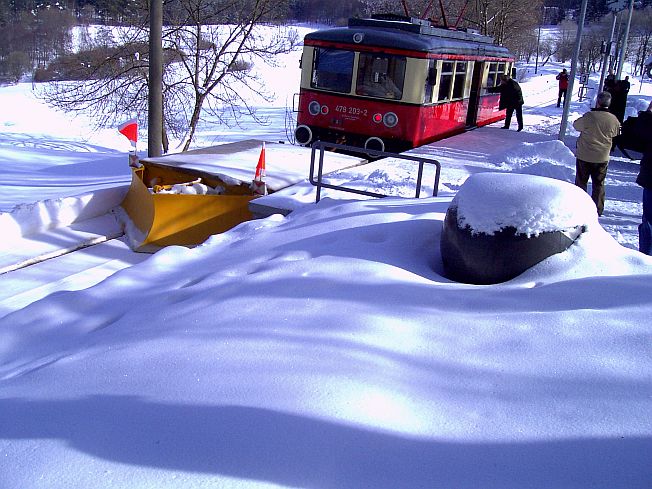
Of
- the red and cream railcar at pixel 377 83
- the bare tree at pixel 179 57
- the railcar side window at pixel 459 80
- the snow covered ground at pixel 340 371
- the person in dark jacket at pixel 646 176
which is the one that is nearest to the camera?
the snow covered ground at pixel 340 371

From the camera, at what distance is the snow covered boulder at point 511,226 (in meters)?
4.33

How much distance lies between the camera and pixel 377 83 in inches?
491

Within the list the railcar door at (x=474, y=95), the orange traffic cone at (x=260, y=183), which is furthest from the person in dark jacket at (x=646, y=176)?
the railcar door at (x=474, y=95)

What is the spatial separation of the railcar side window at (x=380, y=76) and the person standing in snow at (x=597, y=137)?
4806 mm

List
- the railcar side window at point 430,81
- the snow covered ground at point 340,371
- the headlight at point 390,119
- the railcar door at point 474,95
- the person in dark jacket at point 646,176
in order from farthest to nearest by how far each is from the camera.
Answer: the railcar door at point 474,95
the headlight at point 390,119
the railcar side window at point 430,81
the person in dark jacket at point 646,176
the snow covered ground at point 340,371

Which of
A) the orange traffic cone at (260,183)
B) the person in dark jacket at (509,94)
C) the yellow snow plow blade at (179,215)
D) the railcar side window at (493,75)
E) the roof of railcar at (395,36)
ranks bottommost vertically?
the yellow snow plow blade at (179,215)

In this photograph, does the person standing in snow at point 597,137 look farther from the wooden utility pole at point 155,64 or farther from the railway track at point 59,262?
the wooden utility pole at point 155,64

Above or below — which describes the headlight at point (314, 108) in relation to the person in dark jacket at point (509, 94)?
below

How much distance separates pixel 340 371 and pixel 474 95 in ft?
48.4

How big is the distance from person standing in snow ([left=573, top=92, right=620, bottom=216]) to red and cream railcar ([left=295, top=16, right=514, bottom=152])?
4.60 metres

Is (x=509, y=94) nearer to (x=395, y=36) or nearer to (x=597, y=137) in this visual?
(x=395, y=36)

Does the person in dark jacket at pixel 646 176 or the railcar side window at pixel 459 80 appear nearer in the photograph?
the person in dark jacket at pixel 646 176

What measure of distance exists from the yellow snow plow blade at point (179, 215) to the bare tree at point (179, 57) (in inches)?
523

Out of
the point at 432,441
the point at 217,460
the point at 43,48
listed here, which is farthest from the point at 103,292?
the point at 43,48
